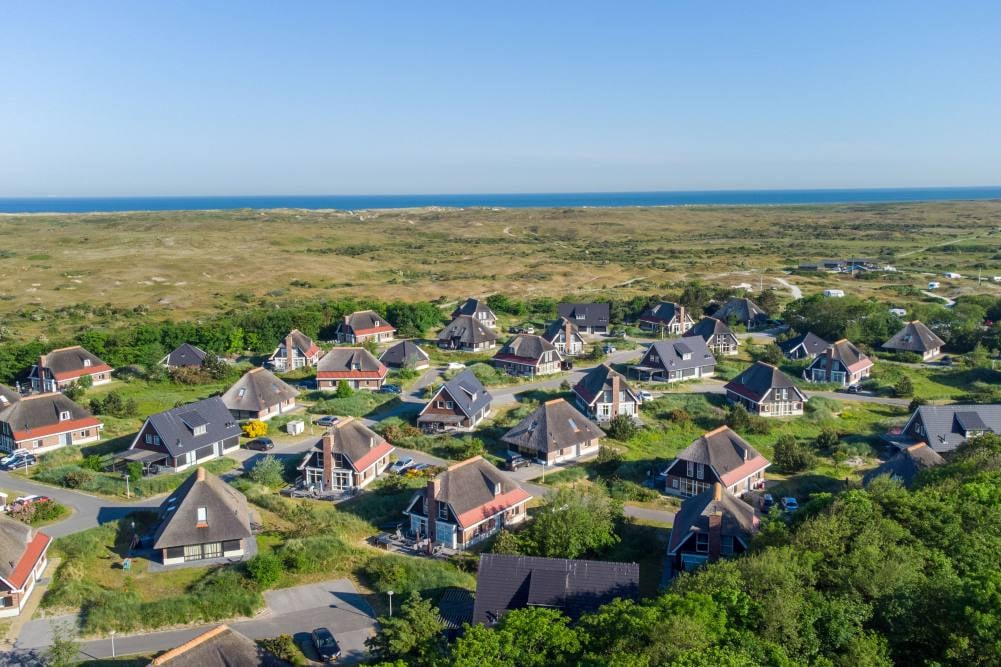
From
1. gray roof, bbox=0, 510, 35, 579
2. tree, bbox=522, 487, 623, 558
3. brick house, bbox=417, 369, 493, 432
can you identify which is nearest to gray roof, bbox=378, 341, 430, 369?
brick house, bbox=417, 369, 493, 432

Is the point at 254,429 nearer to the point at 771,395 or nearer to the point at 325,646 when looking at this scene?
the point at 325,646

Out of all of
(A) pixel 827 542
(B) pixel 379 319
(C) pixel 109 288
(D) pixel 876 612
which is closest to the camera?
(D) pixel 876 612

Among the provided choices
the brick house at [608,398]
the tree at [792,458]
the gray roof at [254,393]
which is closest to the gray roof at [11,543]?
the gray roof at [254,393]

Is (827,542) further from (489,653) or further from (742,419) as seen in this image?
(742,419)

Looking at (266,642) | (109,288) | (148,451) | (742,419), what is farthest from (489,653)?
(109,288)

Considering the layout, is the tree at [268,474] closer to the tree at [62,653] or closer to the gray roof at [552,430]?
the gray roof at [552,430]

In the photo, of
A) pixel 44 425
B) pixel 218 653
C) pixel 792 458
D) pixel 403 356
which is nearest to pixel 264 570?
pixel 218 653
